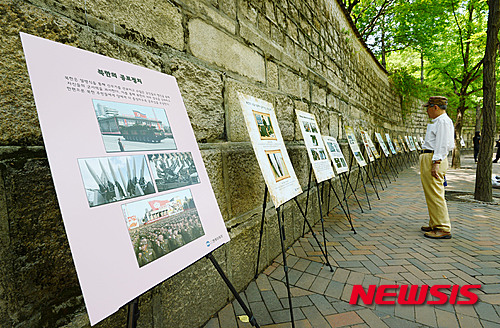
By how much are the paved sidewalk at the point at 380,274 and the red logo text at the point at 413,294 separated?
0.06m

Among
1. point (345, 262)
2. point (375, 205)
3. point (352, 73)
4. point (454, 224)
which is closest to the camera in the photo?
point (345, 262)

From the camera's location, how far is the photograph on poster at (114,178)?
788 mm

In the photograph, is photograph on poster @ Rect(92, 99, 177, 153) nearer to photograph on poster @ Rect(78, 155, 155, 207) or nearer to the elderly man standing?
photograph on poster @ Rect(78, 155, 155, 207)

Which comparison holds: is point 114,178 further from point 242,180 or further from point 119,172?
point 242,180

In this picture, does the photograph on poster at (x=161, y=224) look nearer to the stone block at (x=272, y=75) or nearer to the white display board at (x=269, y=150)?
the white display board at (x=269, y=150)

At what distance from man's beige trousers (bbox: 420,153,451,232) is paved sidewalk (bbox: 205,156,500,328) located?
0.22 m

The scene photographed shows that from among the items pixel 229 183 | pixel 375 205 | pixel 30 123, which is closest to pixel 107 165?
pixel 30 123

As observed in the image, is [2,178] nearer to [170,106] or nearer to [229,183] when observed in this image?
[170,106]

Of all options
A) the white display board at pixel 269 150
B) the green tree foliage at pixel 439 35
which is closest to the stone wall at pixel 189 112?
the white display board at pixel 269 150

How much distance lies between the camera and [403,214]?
4.13 meters

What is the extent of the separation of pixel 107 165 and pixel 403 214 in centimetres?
456

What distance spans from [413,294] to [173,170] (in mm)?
2147

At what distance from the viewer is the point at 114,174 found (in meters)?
0.85

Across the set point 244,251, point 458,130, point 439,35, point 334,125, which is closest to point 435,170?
point 334,125
